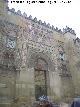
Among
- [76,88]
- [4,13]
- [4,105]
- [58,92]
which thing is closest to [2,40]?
[4,13]

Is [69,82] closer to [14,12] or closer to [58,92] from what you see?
[58,92]

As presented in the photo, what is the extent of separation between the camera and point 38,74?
1505cm

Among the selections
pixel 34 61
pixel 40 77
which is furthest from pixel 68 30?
pixel 40 77

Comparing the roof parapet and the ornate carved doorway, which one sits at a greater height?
the roof parapet

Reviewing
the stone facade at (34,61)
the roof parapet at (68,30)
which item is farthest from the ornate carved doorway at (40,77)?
the roof parapet at (68,30)

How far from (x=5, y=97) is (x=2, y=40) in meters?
3.55

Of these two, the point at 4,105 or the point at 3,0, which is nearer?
the point at 4,105

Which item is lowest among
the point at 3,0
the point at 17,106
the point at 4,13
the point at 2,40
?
the point at 17,106

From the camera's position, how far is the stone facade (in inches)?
521

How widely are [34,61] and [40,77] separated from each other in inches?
48.6

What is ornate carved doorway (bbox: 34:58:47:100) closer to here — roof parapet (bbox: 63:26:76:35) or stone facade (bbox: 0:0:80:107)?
stone facade (bbox: 0:0:80:107)

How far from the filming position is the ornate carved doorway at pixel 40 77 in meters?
14.5

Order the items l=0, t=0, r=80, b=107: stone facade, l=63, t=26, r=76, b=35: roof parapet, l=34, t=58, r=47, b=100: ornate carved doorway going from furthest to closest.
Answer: l=63, t=26, r=76, b=35: roof parapet, l=34, t=58, r=47, b=100: ornate carved doorway, l=0, t=0, r=80, b=107: stone facade

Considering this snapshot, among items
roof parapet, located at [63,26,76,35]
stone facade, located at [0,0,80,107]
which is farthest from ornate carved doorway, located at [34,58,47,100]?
roof parapet, located at [63,26,76,35]
